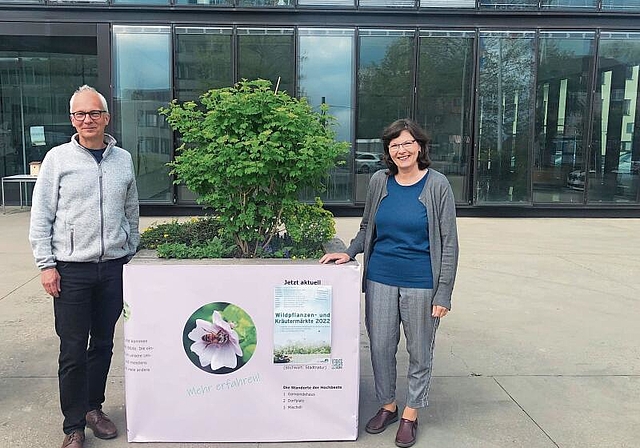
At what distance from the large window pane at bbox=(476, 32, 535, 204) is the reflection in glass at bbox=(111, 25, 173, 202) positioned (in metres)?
6.61

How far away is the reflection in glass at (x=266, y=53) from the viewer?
11.9 meters

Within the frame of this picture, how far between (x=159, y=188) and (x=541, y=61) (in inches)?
337

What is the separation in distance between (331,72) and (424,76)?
1971 mm

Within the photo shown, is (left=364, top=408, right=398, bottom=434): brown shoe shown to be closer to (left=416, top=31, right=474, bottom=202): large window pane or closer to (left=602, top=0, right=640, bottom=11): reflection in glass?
(left=416, top=31, right=474, bottom=202): large window pane

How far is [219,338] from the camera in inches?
126

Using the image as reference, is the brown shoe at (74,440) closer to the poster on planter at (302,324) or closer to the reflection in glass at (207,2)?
the poster on planter at (302,324)

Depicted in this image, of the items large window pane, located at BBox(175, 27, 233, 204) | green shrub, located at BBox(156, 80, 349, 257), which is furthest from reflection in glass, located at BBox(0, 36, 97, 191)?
green shrub, located at BBox(156, 80, 349, 257)

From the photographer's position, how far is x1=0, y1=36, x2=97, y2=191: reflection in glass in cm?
1434

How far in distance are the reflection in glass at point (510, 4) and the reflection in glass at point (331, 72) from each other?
294 centimetres

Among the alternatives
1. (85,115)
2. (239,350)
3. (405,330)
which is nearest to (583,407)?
(405,330)

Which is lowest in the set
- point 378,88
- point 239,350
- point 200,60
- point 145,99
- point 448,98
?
point 239,350

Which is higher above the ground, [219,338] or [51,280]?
[51,280]

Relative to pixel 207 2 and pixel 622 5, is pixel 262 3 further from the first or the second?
pixel 622 5

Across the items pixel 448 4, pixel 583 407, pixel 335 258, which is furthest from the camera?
pixel 448 4
